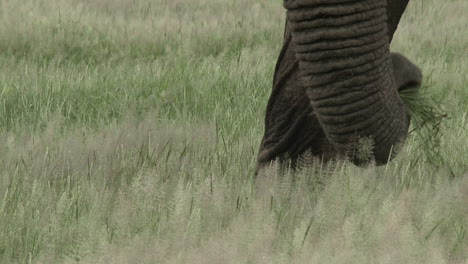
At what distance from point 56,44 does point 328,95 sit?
5.79 m

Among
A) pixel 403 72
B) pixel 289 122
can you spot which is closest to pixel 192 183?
pixel 289 122

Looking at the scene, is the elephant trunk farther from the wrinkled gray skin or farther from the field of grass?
the field of grass

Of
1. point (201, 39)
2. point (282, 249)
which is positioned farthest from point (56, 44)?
point (282, 249)

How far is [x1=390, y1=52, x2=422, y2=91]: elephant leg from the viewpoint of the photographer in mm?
3674

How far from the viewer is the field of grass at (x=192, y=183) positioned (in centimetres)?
283

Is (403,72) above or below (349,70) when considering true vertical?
below

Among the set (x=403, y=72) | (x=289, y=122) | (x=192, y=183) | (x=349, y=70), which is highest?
(x=349, y=70)

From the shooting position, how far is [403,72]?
370cm

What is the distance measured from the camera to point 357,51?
286 cm

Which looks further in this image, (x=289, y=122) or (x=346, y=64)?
(x=289, y=122)

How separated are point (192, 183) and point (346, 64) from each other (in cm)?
102

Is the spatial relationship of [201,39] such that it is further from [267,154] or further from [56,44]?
[267,154]

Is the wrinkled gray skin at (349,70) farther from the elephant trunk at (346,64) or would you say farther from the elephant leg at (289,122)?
the elephant leg at (289,122)

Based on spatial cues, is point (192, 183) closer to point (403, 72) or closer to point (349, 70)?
point (403, 72)
